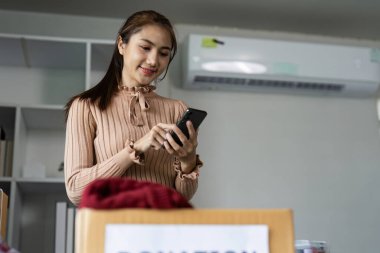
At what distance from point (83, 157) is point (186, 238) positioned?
0.50 meters

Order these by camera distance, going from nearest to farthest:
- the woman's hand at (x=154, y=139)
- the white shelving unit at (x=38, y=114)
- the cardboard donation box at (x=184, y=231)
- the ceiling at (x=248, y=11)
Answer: the cardboard donation box at (x=184, y=231), the woman's hand at (x=154, y=139), the white shelving unit at (x=38, y=114), the ceiling at (x=248, y=11)

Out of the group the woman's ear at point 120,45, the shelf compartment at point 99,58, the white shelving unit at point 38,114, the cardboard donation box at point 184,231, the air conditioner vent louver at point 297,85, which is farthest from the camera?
the air conditioner vent louver at point 297,85

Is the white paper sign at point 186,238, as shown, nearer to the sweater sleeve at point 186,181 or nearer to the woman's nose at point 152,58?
the sweater sleeve at point 186,181

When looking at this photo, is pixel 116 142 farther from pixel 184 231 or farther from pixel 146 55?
pixel 184 231

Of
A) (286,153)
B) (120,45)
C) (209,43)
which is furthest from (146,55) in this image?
(286,153)

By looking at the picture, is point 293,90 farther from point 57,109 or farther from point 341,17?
point 57,109

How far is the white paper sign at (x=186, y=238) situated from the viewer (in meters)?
0.57

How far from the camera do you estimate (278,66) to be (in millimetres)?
2605

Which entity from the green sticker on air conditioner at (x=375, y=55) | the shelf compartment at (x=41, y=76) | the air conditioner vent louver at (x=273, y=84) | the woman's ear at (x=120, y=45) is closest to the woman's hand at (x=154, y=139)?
the woman's ear at (x=120, y=45)

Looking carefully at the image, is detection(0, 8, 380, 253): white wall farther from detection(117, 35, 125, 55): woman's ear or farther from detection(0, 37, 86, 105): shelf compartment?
detection(117, 35, 125, 55): woman's ear

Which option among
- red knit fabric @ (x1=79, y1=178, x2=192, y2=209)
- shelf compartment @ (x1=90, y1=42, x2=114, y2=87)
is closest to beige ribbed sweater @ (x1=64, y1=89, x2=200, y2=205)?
red knit fabric @ (x1=79, y1=178, x2=192, y2=209)

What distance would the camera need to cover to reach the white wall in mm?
2574

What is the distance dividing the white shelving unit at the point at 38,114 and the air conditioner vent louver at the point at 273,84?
54cm

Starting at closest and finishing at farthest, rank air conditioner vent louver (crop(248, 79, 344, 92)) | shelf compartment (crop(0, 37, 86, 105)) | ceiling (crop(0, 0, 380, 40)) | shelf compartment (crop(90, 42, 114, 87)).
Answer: shelf compartment (crop(90, 42, 114, 87))
shelf compartment (crop(0, 37, 86, 105))
ceiling (crop(0, 0, 380, 40))
air conditioner vent louver (crop(248, 79, 344, 92))
